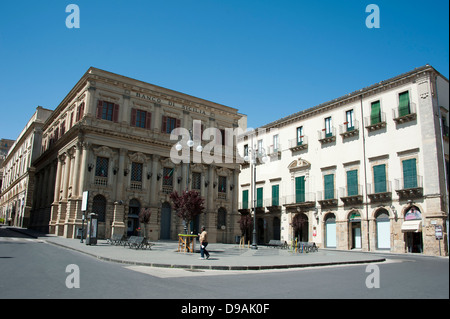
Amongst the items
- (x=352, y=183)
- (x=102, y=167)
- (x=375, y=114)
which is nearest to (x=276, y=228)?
(x=352, y=183)

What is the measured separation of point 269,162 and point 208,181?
8.47 m

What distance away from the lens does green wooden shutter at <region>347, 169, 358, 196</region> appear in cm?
3388

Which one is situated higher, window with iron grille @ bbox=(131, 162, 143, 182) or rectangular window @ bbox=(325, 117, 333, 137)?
rectangular window @ bbox=(325, 117, 333, 137)

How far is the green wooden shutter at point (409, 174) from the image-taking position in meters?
29.5

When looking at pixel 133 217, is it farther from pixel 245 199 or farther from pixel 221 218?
pixel 245 199

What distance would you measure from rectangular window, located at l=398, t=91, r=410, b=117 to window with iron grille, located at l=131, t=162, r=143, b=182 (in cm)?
2388

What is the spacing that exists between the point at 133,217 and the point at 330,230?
61.7 ft

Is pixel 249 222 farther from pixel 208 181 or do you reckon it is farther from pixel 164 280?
pixel 164 280

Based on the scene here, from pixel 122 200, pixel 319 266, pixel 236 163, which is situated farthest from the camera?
pixel 236 163

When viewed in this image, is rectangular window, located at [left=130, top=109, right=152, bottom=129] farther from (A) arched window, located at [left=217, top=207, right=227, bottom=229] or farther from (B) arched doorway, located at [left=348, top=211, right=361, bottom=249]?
(B) arched doorway, located at [left=348, top=211, right=361, bottom=249]

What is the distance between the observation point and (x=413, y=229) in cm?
2845

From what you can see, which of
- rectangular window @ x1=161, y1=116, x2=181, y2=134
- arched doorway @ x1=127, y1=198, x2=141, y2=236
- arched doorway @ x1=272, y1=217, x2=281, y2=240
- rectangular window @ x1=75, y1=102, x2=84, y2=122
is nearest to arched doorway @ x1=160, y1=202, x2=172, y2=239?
arched doorway @ x1=127, y1=198, x2=141, y2=236
